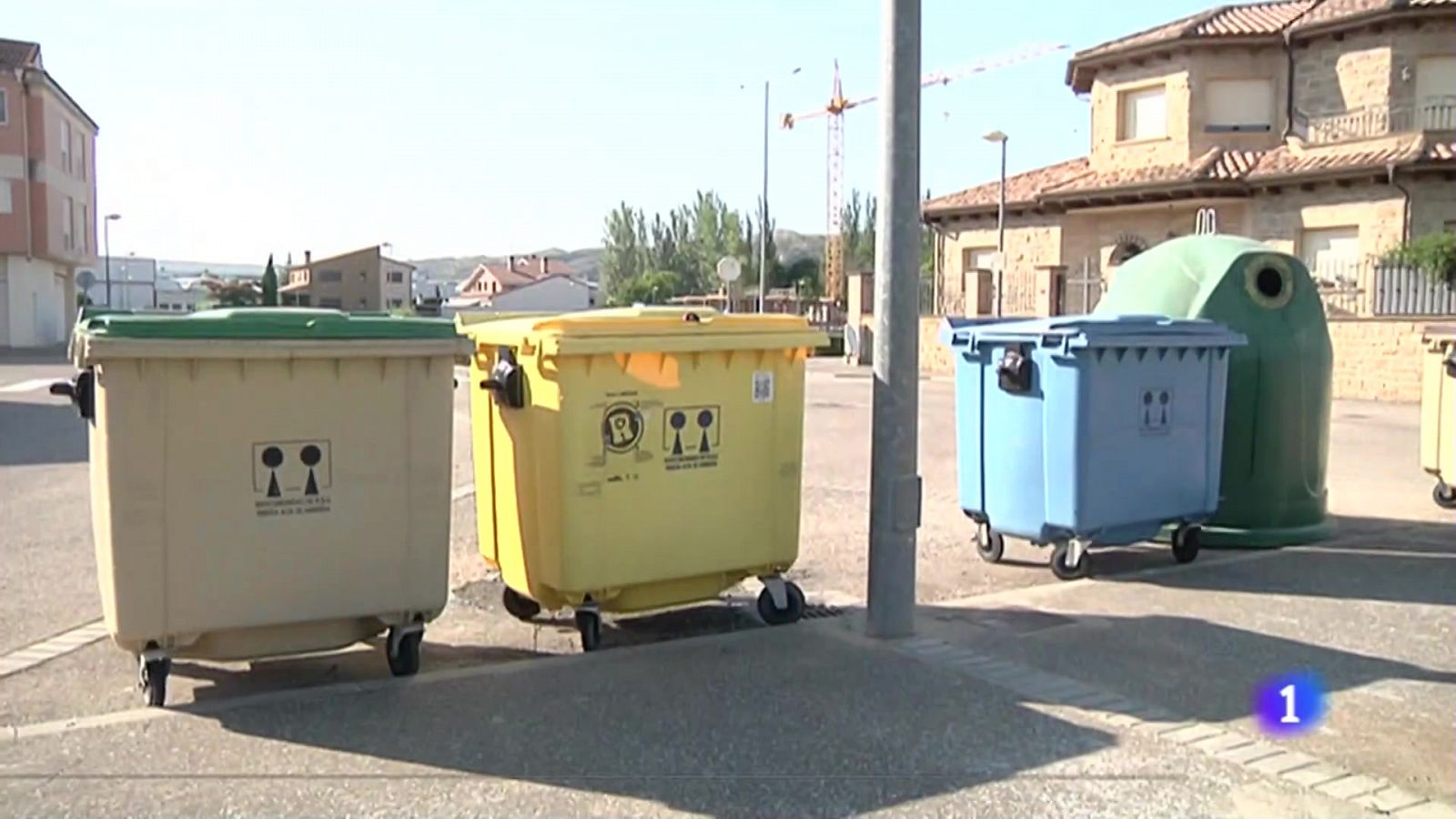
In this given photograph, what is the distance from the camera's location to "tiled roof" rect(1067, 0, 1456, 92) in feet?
94.2

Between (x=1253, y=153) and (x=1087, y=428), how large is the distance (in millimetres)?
25811

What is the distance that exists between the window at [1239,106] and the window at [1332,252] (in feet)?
12.6

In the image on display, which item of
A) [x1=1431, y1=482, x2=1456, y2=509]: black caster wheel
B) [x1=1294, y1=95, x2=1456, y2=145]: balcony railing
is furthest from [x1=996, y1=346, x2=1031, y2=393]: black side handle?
[x1=1294, y1=95, x2=1456, y2=145]: balcony railing

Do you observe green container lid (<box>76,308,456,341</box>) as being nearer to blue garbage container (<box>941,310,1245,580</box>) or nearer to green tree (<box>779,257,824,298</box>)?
blue garbage container (<box>941,310,1245,580</box>)

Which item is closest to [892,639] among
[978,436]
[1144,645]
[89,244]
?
[1144,645]

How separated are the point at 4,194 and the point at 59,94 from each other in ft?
17.7

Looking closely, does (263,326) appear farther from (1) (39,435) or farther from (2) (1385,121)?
(2) (1385,121)

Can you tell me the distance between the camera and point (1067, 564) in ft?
24.4

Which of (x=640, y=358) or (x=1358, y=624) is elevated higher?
(x=640, y=358)

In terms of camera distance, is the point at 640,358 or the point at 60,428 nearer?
the point at 640,358

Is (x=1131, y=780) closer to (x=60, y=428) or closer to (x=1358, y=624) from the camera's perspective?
(x=1358, y=624)

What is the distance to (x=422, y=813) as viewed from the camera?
3.92 metres

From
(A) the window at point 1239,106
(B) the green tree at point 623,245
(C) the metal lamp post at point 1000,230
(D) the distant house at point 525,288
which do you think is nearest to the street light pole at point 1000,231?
(C) the metal lamp post at point 1000,230

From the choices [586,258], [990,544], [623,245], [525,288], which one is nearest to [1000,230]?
[990,544]
